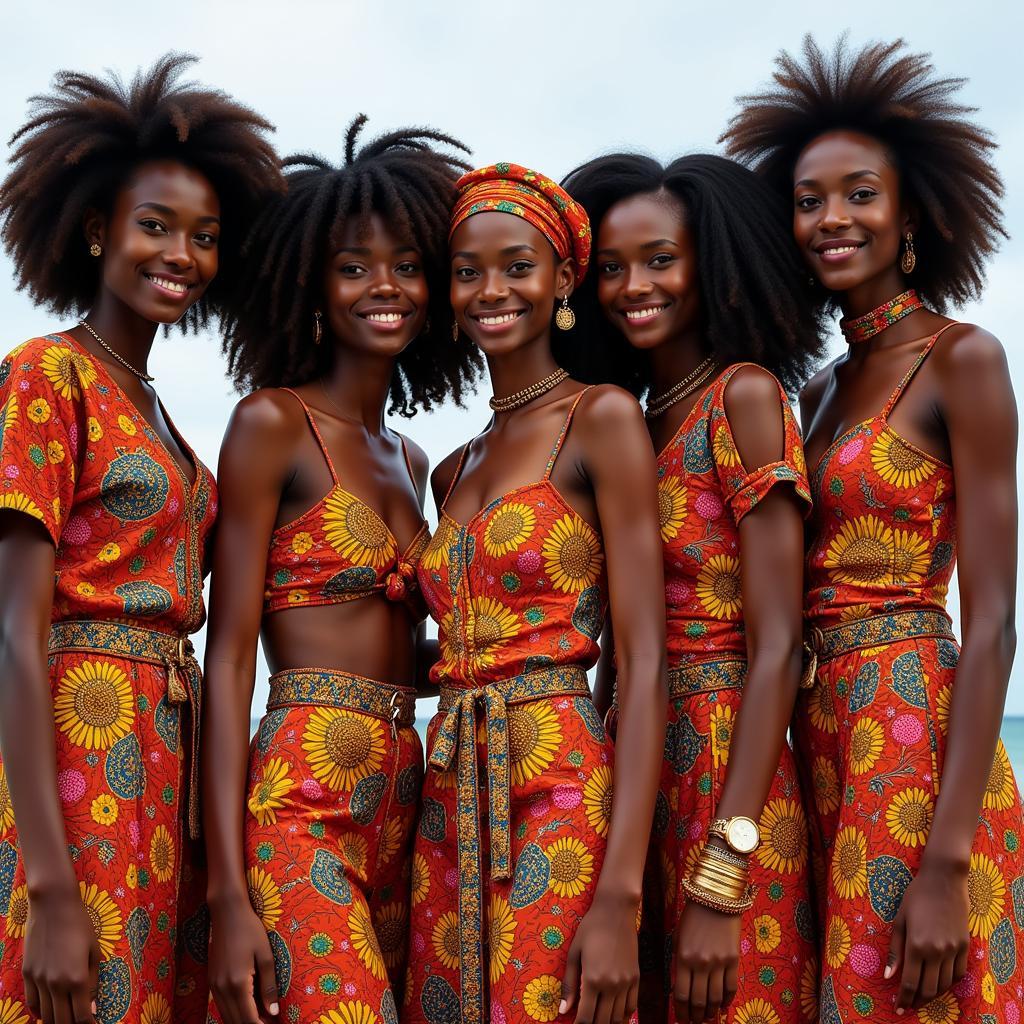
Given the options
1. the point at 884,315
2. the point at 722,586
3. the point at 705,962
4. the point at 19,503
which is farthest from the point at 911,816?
the point at 19,503

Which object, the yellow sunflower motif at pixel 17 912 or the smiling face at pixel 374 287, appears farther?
the smiling face at pixel 374 287

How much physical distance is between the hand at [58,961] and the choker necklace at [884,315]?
2747 mm

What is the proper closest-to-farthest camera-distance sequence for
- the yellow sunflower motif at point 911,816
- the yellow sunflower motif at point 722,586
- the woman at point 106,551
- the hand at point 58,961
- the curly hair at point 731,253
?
the hand at point 58,961
the woman at point 106,551
the yellow sunflower motif at point 911,816
the yellow sunflower motif at point 722,586
the curly hair at point 731,253

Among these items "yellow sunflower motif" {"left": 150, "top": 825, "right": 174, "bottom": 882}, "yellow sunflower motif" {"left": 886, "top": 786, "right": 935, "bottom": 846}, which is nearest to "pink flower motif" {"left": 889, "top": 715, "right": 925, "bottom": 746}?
"yellow sunflower motif" {"left": 886, "top": 786, "right": 935, "bottom": 846}

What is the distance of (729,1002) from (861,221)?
2.29 metres

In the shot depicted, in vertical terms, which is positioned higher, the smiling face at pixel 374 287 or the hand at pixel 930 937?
the smiling face at pixel 374 287

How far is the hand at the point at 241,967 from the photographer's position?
3.60 metres

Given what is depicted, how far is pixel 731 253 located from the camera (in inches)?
173

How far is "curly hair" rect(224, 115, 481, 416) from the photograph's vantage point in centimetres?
444

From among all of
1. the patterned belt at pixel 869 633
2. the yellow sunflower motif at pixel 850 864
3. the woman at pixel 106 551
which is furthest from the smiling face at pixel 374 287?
the yellow sunflower motif at pixel 850 864

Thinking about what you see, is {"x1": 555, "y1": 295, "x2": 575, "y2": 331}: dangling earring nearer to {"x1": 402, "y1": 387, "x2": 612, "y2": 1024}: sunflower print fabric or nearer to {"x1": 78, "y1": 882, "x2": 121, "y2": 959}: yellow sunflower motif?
{"x1": 402, "y1": 387, "x2": 612, "y2": 1024}: sunflower print fabric

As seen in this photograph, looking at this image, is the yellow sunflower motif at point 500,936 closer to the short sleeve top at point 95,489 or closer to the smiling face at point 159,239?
the short sleeve top at point 95,489

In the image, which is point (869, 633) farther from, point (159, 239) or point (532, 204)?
point (159, 239)

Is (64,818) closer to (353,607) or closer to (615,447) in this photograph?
(353,607)
